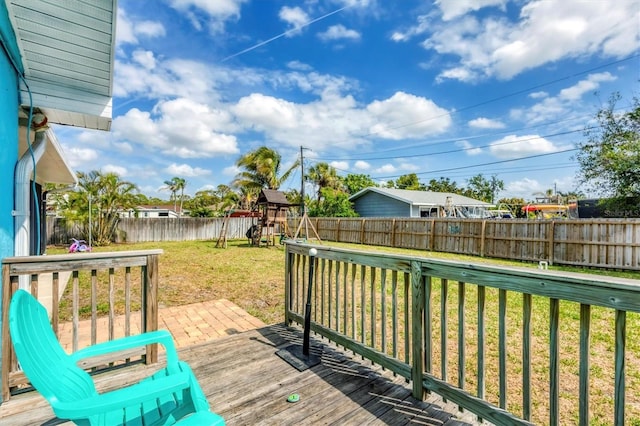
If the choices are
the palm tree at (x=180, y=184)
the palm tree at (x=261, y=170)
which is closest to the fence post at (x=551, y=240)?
the palm tree at (x=261, y=170)

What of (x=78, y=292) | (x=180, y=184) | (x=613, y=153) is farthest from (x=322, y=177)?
(x=180, y=184)

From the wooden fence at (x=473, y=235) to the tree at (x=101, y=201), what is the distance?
3.45 ft

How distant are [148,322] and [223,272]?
5638 mm

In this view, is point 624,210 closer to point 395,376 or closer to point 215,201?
point 395,376

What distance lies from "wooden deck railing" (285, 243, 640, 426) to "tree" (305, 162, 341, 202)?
74.8 ft

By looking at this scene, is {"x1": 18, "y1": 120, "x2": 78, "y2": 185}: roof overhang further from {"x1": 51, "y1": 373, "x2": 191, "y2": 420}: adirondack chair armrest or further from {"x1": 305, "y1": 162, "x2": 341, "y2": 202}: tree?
{"x1": 305, "y1": 162, "x2": 341, "y2": 202}: tree

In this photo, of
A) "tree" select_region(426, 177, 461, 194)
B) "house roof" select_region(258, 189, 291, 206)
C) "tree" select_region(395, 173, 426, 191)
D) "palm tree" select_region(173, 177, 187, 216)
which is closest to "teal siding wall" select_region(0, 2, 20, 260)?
"house roof" select_region(258, 189, 291, 206)

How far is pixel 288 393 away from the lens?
90.0 inches

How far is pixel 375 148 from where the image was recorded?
31.1 meters

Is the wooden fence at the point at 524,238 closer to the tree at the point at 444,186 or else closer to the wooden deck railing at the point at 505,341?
the wooden deck railing at the point at 505,341

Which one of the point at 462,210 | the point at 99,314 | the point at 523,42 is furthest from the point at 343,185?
the point at 99,314

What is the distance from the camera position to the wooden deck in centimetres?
198

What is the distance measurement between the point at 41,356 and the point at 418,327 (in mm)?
2153

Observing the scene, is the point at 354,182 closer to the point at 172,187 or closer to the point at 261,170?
the point at 261,170
